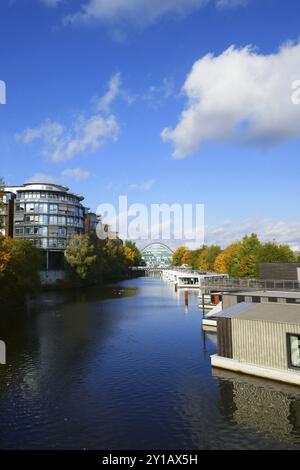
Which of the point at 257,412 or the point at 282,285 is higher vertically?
the point at 282,285

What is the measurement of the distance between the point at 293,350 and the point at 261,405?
4.77 m

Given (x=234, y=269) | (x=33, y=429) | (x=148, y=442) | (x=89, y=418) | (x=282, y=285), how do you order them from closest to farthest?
(x=148, y=442) < (x=33, y=429) < (x=89, y=418) < (x=282, y=285) < (x=234, y=269)

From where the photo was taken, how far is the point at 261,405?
23531 millimetres

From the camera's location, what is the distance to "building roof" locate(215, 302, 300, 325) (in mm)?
27505

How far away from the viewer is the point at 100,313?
64.6 meters

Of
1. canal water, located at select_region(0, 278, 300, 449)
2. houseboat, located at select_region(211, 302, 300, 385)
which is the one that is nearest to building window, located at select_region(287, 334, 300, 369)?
houseboat, located at select_region(211, 302, 300, 385)

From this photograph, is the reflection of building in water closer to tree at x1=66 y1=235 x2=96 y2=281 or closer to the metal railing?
the metal railing

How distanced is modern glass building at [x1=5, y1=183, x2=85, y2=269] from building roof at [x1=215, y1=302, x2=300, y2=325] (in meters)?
107

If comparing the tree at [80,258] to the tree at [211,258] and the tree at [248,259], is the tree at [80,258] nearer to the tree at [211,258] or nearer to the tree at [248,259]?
the tree at [248,259]

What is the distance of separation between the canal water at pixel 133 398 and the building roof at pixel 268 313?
176 inches
